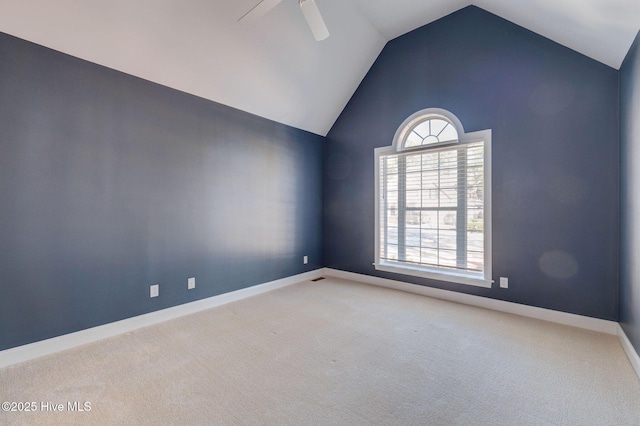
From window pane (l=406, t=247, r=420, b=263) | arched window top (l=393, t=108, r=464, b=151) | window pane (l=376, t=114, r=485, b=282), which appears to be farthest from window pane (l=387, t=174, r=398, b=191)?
window pane (l=406, t=247, r=420, b=263)

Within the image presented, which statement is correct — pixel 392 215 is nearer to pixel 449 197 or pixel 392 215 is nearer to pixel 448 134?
pixel 449 197

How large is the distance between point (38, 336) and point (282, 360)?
1.97m

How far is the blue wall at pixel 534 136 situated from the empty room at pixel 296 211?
0.02 metres

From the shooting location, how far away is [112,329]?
2.54 metres

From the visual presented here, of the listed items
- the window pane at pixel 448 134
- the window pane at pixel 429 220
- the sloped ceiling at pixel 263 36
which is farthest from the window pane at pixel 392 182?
the sloped ceiling at pixel 263 36

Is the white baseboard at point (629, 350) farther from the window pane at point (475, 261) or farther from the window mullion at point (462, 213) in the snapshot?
the window mullion at point (462, 213)

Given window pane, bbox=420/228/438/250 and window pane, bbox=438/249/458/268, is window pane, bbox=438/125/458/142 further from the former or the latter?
window pane, bbox=438/249/458/268

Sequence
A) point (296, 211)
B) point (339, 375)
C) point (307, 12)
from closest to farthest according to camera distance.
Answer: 1. point (339, 375)
2. point (307, 12)
3. point (296, 211)

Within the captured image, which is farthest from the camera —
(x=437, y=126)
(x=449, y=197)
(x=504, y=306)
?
(x=437, y=126)

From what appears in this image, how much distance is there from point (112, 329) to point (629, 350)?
4391 mm

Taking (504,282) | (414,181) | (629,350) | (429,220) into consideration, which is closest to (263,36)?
(414,181)

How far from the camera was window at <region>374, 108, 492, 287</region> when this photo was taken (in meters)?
3.35

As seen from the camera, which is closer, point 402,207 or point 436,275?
point 436,275

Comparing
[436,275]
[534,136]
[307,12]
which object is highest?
[307,12]
